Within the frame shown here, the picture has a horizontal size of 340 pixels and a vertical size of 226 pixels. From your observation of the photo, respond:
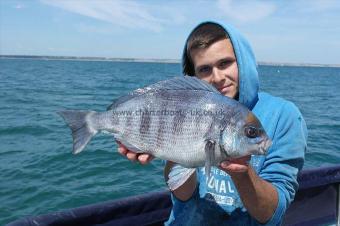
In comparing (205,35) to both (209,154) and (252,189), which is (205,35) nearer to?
(209,154)

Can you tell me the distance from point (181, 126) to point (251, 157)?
2.38 ft

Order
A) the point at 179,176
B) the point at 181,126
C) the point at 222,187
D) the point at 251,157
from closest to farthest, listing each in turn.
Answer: the point at 181,126, the point at 179,176, the point at 251,157, the point at 222,187

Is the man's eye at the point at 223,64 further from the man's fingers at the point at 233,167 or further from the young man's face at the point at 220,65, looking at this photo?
the man's fingers at the point at 233,167

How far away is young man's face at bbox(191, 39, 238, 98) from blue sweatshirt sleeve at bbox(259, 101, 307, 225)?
0.48m

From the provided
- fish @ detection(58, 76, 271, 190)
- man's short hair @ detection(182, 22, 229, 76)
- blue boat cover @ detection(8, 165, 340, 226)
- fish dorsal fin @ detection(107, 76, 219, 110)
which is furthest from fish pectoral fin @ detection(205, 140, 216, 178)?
blue boat cover @ detection(8, 165, 340, 226)

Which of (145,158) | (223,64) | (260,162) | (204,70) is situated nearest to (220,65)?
(223,64)

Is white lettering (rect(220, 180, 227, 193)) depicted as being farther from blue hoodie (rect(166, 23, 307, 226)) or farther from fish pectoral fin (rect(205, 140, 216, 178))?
fish pectoral fin (rect(205, 140, 216, 178))

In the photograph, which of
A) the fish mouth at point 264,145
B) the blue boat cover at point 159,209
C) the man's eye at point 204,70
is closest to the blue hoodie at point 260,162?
the man's eye at point 204,70

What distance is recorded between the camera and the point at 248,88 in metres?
3.37

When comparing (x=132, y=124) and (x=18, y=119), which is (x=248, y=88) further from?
(x=18, y=119)

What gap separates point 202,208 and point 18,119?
760 inches

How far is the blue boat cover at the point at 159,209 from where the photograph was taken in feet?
13.5

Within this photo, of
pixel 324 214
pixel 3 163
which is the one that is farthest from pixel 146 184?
pixel 324 214

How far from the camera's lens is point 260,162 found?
3359 mm
